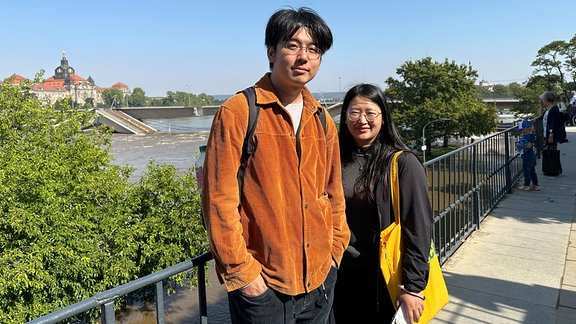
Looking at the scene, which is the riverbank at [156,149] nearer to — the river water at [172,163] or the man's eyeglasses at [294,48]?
the river water at [172,163]

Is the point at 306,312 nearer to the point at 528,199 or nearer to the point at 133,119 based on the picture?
the point at 528,199

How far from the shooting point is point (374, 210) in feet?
7.04

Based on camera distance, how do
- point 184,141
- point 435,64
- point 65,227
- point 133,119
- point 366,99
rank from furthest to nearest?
point 133,119 → point 184,141 → point 435,64 → point 65,227 → point 366,99

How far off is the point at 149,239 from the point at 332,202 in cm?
1318

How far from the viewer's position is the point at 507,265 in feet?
14.3

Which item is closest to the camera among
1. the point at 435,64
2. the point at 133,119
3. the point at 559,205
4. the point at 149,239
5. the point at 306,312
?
the point at 306,312

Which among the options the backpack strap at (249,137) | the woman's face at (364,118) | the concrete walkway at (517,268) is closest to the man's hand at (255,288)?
the backpack strap at (249,137)

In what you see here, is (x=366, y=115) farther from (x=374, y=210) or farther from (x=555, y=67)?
(x=555, y=67)

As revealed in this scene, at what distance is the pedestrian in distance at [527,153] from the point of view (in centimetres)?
718

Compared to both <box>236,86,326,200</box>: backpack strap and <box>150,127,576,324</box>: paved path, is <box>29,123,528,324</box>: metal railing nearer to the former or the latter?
<box>150,127,576,324</box>: paved path

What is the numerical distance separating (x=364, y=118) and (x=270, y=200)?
0.88m

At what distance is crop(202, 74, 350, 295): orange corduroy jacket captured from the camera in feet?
4.53

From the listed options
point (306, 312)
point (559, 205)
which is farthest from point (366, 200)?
point (559, 205)

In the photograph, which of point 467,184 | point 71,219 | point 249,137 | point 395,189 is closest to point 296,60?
point 249,137
